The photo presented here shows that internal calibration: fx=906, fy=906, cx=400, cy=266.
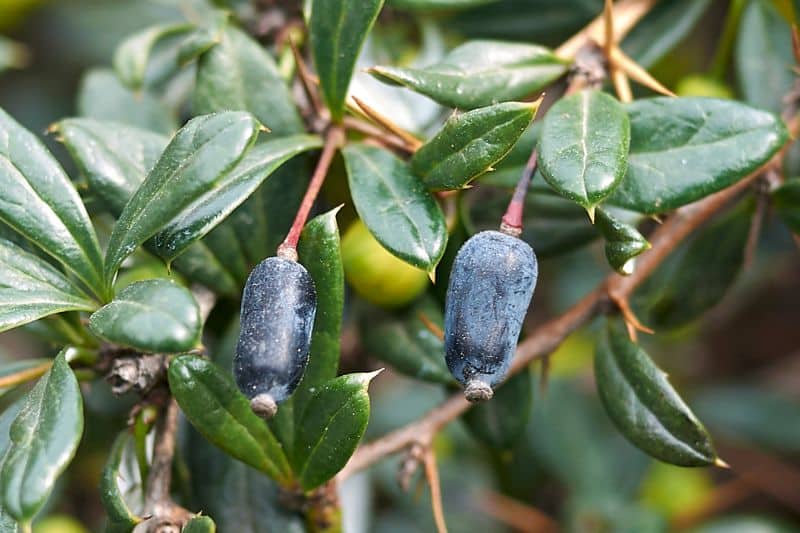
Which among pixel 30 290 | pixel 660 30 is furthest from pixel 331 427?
pixel 660 30

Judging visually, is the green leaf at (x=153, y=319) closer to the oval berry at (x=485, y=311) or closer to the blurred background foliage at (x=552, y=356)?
the oval berry at (x=485, y=311)

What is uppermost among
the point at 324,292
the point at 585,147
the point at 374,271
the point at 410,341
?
the point at 585,147

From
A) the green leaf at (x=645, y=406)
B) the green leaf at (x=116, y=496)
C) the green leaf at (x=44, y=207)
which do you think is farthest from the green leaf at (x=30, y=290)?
the green leaf at (x=645, y=406)

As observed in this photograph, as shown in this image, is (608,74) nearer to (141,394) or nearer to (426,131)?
(426,131)

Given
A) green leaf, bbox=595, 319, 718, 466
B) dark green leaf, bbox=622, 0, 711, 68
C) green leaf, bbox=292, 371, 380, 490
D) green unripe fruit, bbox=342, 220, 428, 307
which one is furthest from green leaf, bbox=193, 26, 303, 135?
dark green leaf, bbox=622, 0, 711, 68

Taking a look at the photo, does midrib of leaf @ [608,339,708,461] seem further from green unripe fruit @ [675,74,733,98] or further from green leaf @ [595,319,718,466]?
green unripe fruit @ [675,74,733,98]

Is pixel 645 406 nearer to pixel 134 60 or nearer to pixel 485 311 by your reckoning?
pixel 485 311
